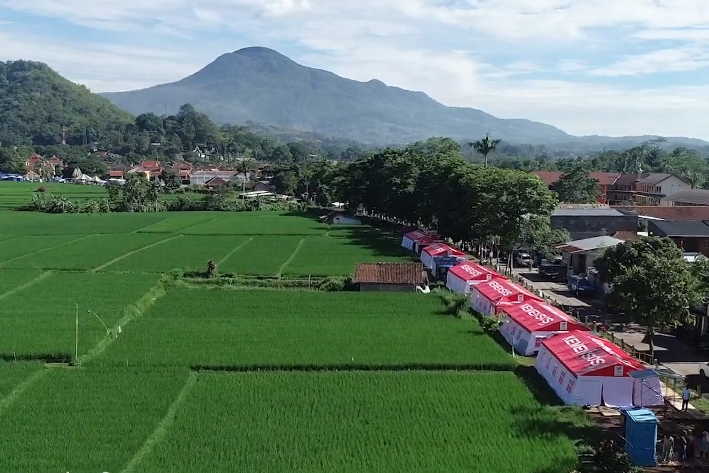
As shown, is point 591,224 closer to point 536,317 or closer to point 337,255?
point 337,255

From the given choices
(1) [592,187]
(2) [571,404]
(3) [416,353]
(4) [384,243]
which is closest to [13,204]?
(4) [384,243]

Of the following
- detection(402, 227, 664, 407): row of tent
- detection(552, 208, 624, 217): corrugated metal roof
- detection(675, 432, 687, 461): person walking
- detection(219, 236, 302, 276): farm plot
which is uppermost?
detection(552, 208, 624, 217): corrugated metal roof

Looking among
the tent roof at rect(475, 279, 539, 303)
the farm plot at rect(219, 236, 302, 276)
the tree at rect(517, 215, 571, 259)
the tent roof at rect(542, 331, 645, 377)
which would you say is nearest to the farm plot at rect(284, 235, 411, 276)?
the farm plot at rect(219, 236, 302, 276)

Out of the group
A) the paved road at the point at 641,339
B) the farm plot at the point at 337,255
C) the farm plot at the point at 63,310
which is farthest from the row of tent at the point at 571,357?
the farm plot at the point at 63,310

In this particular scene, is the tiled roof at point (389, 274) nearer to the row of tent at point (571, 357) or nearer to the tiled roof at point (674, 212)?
the row of tent at point (571, 357)

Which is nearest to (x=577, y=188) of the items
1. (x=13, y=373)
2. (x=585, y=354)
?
(x=585, y=354)

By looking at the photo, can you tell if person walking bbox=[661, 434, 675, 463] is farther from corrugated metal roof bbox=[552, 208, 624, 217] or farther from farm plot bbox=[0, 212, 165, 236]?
farm plot bbox=[0, 212, 165, 236]
